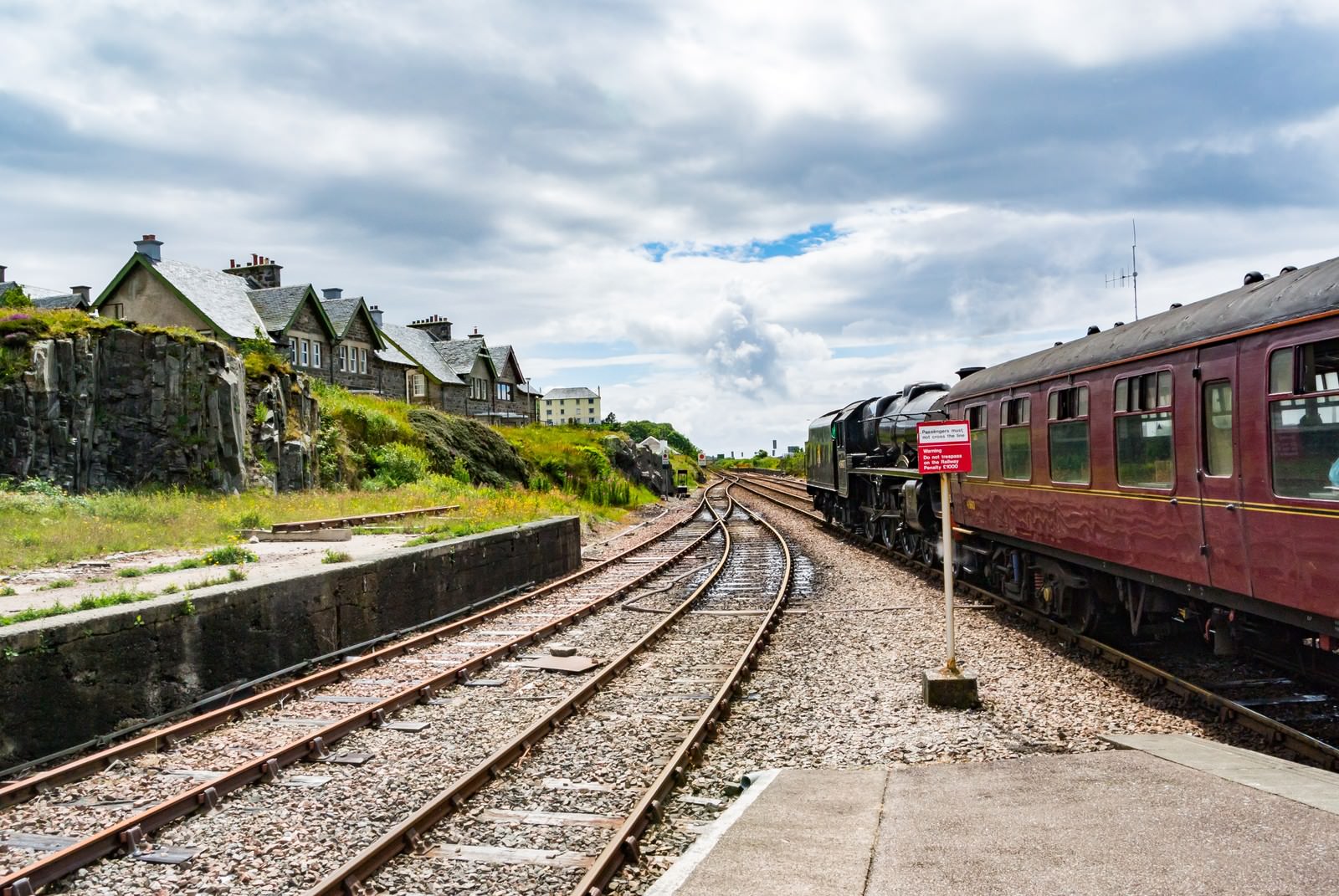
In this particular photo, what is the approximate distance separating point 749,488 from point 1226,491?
53.9 metres

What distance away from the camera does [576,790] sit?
6539 mm

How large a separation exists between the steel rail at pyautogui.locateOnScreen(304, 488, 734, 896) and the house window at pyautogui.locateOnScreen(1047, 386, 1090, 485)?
535 centimetres

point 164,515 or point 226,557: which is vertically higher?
point 164,515

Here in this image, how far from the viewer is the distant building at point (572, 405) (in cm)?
17025

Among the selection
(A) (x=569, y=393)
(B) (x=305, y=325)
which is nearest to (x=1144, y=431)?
(B) (x=305, y=325)

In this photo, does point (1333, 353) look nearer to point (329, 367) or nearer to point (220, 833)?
point (220, 833)

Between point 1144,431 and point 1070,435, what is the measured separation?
1.72 metres

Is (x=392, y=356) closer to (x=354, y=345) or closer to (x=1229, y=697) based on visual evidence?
(x=354, y=345)

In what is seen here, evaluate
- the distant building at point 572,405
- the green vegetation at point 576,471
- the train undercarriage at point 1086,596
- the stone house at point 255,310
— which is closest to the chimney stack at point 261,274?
the stone house at point 255,310

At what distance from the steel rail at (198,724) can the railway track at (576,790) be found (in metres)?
2.73

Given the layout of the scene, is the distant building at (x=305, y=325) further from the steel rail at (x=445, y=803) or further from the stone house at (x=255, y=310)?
the steel rail at (x=445, y=803)

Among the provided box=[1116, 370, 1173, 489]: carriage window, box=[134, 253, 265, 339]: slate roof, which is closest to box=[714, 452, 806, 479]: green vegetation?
box=[134, 253, 265, 339]: slate roof

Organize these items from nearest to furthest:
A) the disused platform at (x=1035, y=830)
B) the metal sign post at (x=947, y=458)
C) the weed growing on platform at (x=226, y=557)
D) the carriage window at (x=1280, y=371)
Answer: the disused platform at (x=1035, y=830) < the carriage window at (x=1280, y=371) < the metal sign post at (x=947, y=458) < the weed growing on platform at (x=226, y=557)

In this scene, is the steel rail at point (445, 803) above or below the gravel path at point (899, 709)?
above
